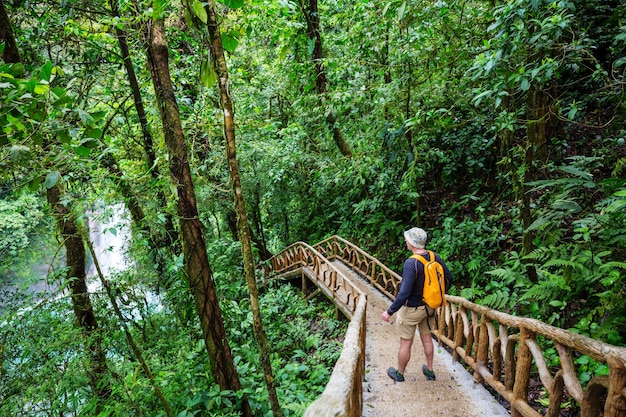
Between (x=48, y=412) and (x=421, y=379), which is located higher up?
(x=48, y=412)

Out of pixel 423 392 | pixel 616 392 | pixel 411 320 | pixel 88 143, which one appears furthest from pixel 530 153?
pixel 88 143

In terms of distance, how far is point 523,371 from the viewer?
3125 mm

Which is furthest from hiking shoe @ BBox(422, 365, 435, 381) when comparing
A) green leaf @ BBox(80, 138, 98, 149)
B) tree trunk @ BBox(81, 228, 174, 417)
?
green leaf @ BBox(80, 138, 98, 149)

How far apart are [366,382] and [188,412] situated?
2.13 metres

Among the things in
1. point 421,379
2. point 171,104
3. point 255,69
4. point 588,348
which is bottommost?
point 421,379

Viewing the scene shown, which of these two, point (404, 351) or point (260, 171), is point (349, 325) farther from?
point (260, 171)

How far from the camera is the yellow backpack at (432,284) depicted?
3.83 meters

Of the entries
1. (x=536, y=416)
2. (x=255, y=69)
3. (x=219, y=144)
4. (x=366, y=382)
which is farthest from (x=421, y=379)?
(x=255, y=69)

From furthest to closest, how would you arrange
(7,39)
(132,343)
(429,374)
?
(429,374), (132,343), (7,39)

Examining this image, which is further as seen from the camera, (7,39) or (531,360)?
(7,39)

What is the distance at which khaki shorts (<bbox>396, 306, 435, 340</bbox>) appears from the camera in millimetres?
3912

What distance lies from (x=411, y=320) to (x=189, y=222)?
2776 millimetres

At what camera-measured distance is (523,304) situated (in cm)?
534

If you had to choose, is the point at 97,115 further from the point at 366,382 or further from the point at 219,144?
the point at 219,144
